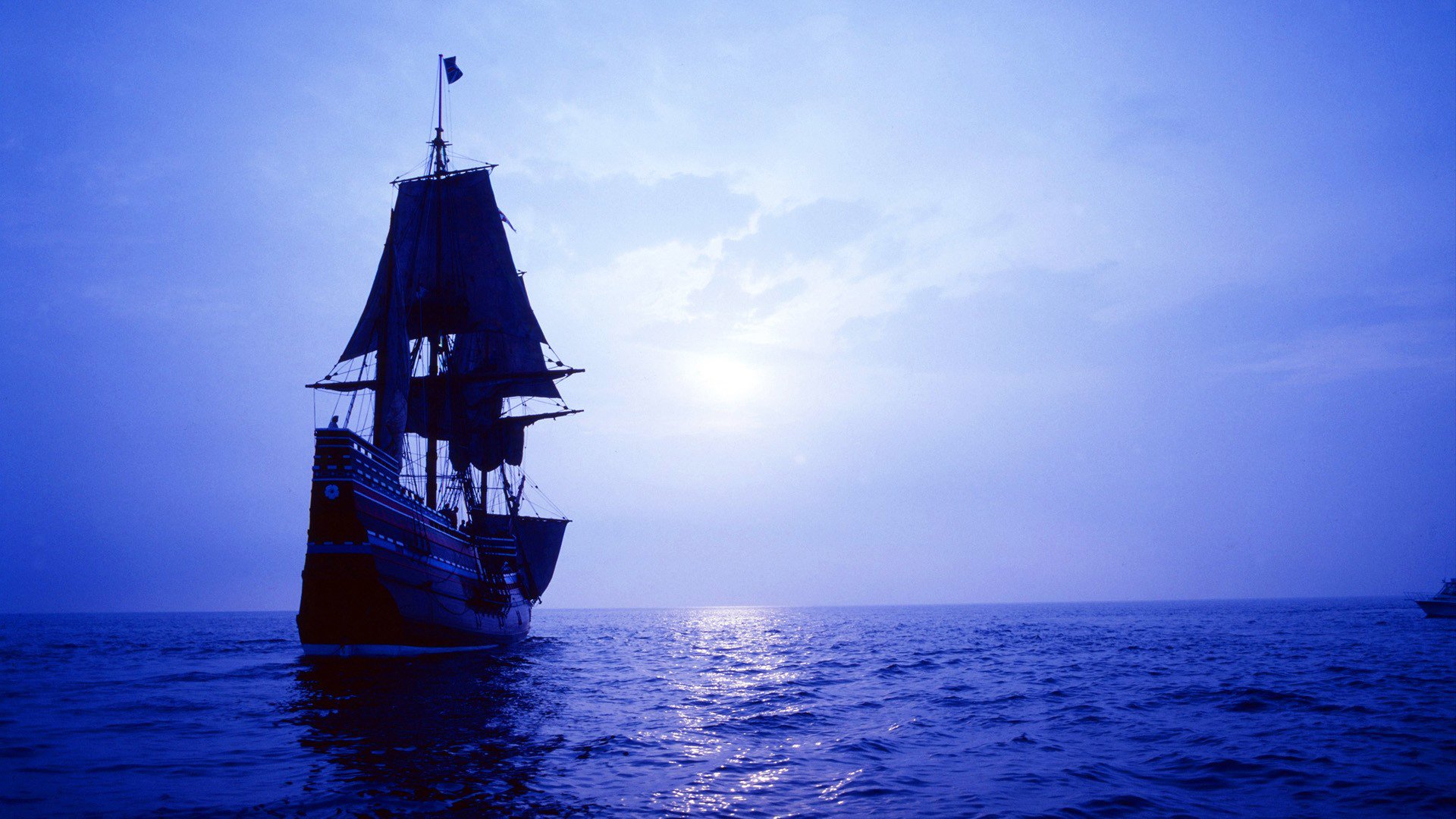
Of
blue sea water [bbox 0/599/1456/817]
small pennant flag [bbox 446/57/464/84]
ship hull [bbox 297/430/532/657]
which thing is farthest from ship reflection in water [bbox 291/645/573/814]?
small pennant flag [bbox 446/57/464/84]

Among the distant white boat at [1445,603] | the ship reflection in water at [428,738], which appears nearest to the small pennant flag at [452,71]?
the ship reflection in water at [428,738]

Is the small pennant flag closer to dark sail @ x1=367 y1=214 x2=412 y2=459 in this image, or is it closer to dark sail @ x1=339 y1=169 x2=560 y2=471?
dark sail @ x1=339 y1=169 x2=560 y2=471

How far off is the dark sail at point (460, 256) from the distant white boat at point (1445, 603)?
7122cm

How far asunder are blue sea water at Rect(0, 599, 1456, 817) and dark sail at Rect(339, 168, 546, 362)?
82.0 feet

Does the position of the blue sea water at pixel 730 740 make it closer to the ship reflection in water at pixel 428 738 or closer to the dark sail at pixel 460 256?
the ship reflection in water at pixel 428 738

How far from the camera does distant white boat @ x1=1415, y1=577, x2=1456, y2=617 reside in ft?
193

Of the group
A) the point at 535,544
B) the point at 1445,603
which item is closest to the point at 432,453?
the point at 535,544

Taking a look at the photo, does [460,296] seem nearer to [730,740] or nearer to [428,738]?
[428,738]

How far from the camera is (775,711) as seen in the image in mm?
17562

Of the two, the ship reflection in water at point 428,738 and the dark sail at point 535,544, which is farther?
the dark sail at point 535,544

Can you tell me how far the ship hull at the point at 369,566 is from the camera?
24.5 metres

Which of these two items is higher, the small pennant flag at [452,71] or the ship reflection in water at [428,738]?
the small pennant flag at [452,71]

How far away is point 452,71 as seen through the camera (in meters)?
44.0

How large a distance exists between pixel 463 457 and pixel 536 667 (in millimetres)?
26200
